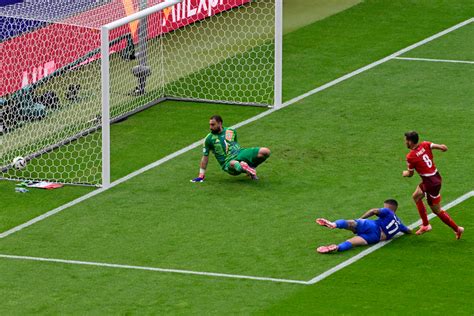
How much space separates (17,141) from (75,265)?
4531 mm

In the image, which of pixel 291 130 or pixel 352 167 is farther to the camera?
pixel 291 130

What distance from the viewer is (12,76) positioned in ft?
75.7

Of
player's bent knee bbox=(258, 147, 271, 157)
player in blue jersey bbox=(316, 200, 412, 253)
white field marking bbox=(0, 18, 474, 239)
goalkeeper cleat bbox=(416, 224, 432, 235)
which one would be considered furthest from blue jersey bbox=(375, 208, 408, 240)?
white field marking bbox=(0, 18, 474, 239)


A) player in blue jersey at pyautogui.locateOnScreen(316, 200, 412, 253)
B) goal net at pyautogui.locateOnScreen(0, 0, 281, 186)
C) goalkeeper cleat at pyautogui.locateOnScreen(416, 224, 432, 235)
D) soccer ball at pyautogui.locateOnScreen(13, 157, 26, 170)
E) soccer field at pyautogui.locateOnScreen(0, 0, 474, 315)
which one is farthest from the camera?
goal net at pyautogui.locateOnScreen(0, 0, 281, 186)

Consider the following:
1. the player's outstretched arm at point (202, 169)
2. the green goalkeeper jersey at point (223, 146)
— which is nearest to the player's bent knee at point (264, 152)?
the green goalkeeper jersey at point (223, 146)

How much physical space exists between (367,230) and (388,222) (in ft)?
0.99

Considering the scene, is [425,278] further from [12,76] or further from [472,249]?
[12,76]

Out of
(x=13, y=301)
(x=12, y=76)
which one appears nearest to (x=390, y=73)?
(x=12, y=76)

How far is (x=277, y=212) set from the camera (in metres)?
20.1

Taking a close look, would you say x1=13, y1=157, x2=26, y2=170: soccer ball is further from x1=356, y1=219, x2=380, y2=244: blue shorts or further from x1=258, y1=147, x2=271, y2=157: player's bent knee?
x1=356, y1=219, x2=380, y2=244: blue shorts

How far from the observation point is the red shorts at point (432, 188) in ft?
61.5

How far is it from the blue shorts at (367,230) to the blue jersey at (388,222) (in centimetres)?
12

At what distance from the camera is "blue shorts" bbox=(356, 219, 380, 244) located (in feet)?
61.4

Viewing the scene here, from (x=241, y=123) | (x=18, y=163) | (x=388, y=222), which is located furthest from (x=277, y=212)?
(x=241, y=123)
